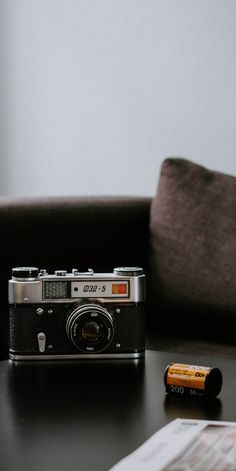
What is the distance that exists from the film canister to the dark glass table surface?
0.03 feet

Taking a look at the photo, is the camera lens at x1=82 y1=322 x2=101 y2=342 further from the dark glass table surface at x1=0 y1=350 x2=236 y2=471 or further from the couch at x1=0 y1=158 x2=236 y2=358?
the couch at x1=0 y1=158 x2=236 y2=358

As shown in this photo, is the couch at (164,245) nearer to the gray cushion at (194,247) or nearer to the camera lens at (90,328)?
the gray cushion at (194,247)

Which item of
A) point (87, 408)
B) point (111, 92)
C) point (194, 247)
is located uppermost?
point (111, 92)

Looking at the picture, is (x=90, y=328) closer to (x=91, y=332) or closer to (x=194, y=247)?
(x=91, y=332)

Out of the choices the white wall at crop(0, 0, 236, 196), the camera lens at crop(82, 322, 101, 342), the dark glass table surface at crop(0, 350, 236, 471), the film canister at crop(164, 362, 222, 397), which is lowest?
the dark glass table surface at crop(0, 350, 236, 471)

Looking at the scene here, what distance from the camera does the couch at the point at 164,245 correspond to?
180 cm

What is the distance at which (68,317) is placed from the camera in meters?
1.25

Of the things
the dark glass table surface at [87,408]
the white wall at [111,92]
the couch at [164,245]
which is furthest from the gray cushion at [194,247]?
the dark glass table surface at [87,408]

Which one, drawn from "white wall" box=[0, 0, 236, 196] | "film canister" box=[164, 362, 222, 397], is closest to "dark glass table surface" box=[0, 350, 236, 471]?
"film canister" box=[164, 362, 222, 397]

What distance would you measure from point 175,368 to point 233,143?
1.17 meters

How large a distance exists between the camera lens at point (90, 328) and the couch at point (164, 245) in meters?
0.50

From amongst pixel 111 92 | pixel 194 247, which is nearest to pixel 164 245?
pixel 194 247

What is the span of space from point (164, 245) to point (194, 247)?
8 cm

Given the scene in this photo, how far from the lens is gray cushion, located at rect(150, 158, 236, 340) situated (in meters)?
1.79
